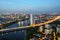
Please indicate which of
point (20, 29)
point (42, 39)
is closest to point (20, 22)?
point (20, 29)

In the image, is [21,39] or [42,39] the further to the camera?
[21,39]

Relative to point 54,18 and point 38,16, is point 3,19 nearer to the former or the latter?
point 38,16

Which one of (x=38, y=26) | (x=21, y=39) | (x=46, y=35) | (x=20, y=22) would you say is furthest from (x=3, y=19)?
(x=46, y=35)

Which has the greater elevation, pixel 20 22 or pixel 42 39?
pixel 20 22

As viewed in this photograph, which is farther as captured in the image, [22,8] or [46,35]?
[22,8]

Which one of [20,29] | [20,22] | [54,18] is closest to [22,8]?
[20,22]

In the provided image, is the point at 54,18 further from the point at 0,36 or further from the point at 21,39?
the point at 0,36

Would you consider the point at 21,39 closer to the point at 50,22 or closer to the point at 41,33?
the point at 41,33

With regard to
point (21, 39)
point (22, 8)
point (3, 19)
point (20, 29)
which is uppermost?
point (22, 8)

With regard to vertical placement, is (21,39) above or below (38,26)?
below
